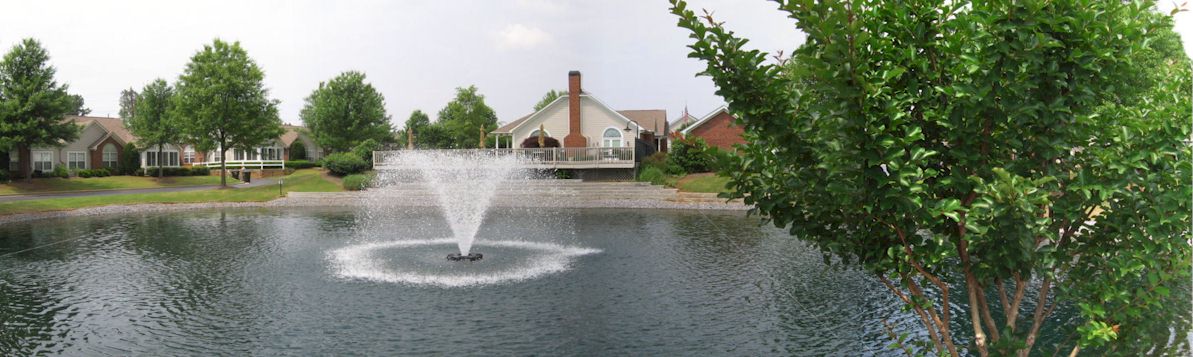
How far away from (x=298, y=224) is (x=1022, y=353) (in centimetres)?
2639

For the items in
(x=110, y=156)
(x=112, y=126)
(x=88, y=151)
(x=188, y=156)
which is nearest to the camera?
(x=88, y=151)

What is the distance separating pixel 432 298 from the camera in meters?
12.8

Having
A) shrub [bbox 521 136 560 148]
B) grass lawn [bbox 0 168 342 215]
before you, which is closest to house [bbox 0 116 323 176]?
grass lawn [bbox 0 168 342 215]

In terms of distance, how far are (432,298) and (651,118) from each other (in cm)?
5440

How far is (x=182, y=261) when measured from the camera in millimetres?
17469

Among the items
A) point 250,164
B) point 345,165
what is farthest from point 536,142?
point 250,164

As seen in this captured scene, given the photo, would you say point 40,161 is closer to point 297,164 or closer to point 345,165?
point 297,164

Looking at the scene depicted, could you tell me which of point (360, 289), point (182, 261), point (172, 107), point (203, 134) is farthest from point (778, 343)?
point (172, 107)

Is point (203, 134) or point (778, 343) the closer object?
point (778, 343)

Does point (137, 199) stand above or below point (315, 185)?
below

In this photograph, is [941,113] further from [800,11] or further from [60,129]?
[60,129]

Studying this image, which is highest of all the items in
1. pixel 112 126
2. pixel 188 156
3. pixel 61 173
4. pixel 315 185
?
pixel 112 126

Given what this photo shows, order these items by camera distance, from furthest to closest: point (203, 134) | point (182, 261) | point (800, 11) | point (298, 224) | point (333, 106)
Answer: point (333, 106) < point (203, 134) < point (298, 224) < point (182, 261) < point (800, 11)

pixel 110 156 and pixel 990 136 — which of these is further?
pixel 110 156
